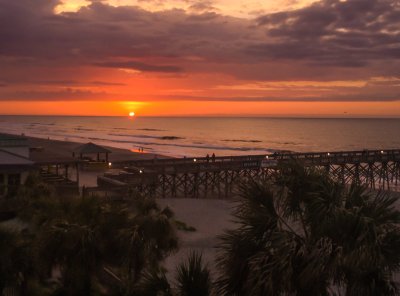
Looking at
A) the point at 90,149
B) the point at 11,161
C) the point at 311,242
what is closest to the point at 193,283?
the point at 311,242

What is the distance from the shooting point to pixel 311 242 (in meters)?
4.98

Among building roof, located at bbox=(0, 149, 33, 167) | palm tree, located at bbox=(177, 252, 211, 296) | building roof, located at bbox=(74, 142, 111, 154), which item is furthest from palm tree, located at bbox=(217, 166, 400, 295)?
building roof, located at bbox=(74, 142, 111, 154)

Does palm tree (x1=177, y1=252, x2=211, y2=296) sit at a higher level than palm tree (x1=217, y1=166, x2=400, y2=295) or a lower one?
lower

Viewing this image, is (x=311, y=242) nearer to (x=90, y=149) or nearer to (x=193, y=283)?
(x=193, y=283)

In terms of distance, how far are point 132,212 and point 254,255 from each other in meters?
6.24

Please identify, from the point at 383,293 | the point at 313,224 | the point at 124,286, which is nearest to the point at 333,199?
the point at 313,224

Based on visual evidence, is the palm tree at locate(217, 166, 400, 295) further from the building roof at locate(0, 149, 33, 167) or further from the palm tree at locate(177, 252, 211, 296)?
the building roof at locate(0, 149, 33, 167)

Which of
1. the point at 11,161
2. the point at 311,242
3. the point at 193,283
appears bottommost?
the point at 193,283

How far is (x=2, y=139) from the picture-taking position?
25875mm

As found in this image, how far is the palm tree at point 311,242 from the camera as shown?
15.2 ft

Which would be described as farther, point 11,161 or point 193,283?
point 11,161

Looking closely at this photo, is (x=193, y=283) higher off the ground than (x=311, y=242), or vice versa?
(x=311, y=242)

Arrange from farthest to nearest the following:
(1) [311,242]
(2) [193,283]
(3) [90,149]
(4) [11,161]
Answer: (3) [90,149]
(4) [11,161]
(2) [193,283]
(1) [311,242]

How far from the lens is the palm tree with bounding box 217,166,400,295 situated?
15.2 ft
